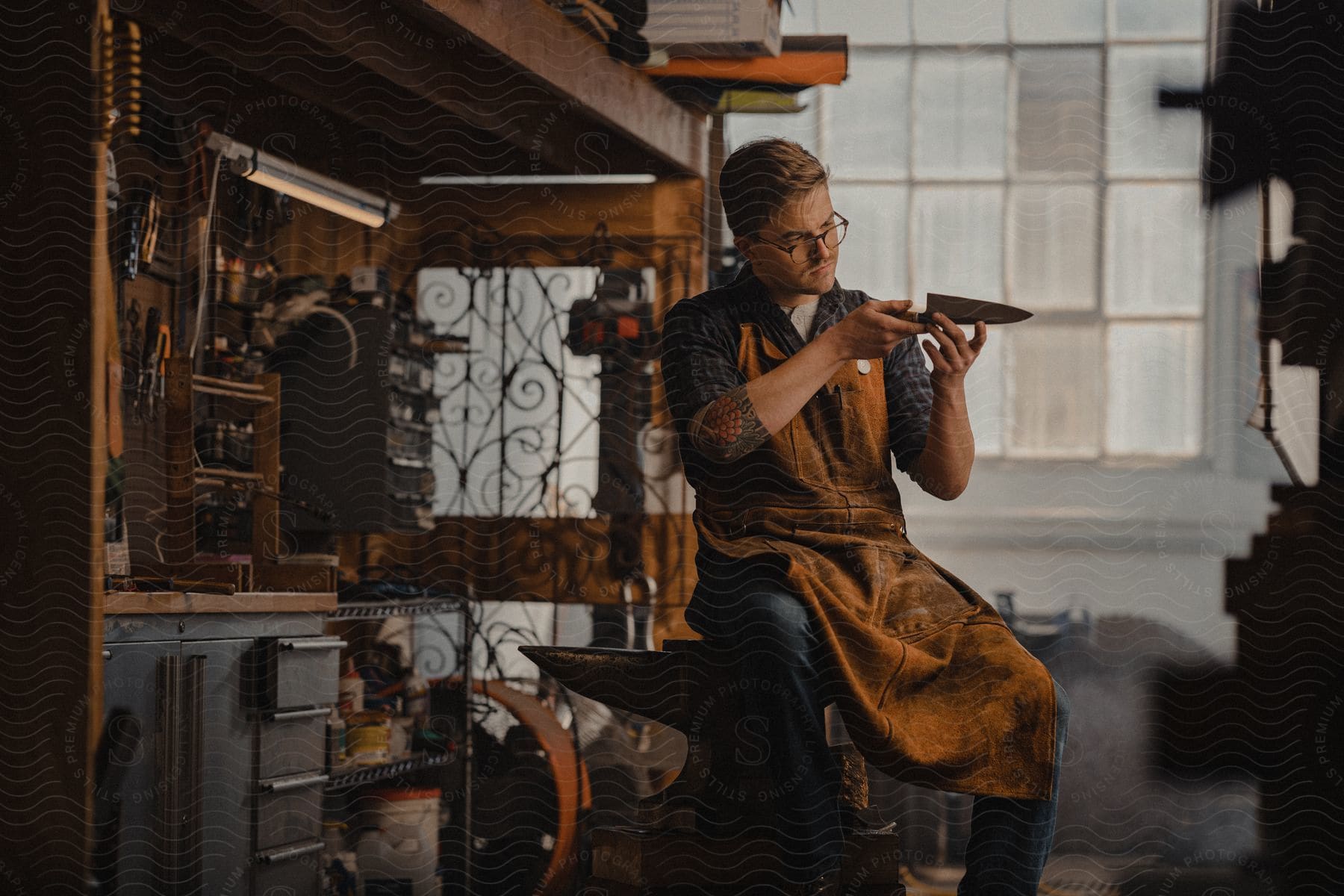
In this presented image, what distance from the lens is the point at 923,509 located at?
305 centimetres

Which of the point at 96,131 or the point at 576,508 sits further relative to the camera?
the point at 576,508

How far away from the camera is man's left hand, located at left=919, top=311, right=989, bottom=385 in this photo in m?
1.40

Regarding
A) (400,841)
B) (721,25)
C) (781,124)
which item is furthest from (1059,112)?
(400,841)

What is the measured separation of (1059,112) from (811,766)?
196 centimetres

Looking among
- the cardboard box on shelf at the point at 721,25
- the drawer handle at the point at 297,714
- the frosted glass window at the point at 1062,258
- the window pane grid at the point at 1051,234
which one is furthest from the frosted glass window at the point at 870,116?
the drawer handle at the point at 297,714

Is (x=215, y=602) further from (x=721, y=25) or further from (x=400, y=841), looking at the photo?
(x=721, y=25)

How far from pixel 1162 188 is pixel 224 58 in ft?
6.33

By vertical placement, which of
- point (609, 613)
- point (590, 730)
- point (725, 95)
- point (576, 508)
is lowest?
point (590, 730)

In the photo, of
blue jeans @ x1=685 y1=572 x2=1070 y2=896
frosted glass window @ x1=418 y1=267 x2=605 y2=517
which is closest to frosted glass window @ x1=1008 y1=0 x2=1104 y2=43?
frosted glass window @ x1=418 y1=267 x2=605 y2=517

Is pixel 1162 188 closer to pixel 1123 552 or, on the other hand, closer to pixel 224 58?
pixel 1123 552

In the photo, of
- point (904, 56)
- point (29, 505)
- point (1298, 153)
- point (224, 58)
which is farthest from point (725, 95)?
point (29, 505)

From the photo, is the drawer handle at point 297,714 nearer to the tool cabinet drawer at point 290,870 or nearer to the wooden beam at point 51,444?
the tool cabinet drawer at point 290,870

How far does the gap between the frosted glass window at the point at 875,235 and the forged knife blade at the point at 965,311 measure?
923mm

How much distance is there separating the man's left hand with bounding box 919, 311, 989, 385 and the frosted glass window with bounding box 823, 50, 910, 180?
993 millimetres
